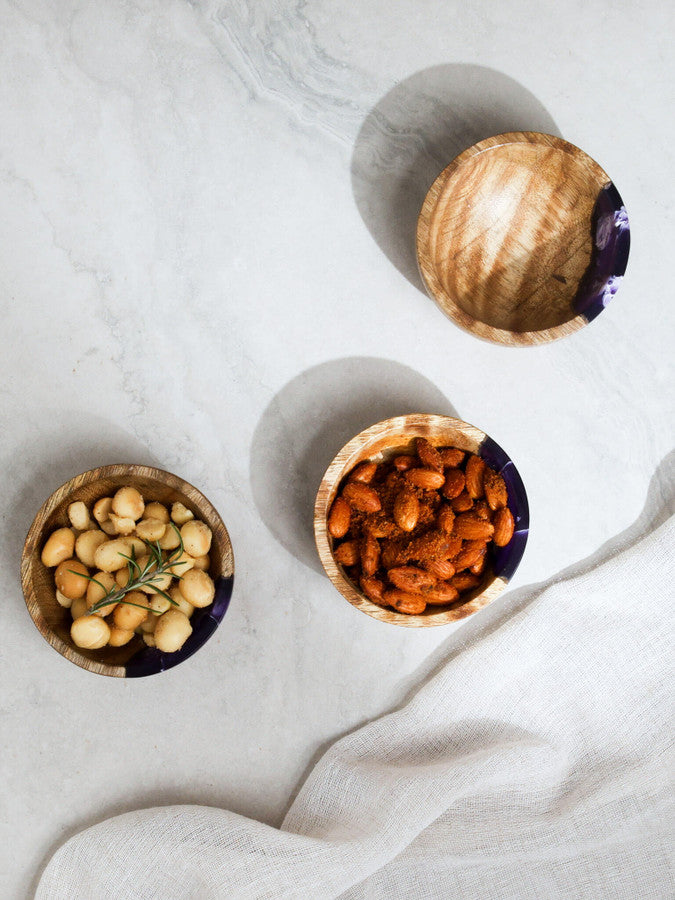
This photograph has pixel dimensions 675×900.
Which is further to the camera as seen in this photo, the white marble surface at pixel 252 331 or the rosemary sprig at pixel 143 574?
the white marble surface at pixel 252 331

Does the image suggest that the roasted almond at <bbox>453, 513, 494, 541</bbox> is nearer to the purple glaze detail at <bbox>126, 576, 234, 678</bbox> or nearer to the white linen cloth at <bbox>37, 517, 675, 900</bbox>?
the white linen cloth at <bbox>37, 517, 675, 900</bbox>

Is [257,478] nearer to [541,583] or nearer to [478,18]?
[541,583]

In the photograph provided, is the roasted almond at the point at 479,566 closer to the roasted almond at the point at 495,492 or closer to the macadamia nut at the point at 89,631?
the roasted almond at the point at 495,492

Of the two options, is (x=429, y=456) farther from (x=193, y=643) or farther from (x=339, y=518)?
(x=193, y=643)

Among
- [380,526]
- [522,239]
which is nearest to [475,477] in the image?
[380,526]

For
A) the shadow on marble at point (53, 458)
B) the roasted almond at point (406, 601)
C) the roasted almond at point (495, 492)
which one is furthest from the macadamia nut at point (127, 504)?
the roasted almond at point (495, 492)

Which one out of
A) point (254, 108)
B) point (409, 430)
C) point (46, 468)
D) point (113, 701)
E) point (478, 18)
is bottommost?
point (113, 701)

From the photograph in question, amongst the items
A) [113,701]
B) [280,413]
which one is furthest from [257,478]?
[113,701]
